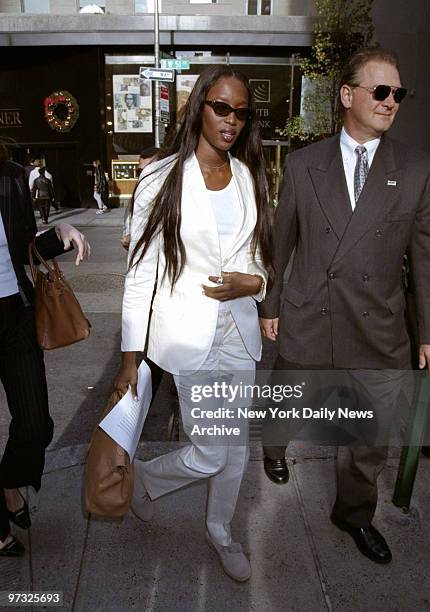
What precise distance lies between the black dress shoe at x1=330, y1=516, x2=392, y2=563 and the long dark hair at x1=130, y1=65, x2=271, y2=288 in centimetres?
143

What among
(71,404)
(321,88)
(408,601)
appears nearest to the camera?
(408,601)

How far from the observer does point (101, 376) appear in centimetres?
528

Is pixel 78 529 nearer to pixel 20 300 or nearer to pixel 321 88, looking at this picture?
pixel 20 300

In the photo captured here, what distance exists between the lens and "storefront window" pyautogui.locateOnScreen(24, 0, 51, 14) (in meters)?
22.4

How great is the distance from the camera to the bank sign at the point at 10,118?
23.5 m

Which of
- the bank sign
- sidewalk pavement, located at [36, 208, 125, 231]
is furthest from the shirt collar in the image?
the bank sign

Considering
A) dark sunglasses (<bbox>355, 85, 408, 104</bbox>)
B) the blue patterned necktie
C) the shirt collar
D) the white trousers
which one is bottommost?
the white trousers

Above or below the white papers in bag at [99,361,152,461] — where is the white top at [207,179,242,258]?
above

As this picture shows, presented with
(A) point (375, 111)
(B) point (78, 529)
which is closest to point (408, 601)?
(B) point (78, 529)

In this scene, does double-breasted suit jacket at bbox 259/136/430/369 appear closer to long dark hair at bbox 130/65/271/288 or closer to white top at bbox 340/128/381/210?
white top at bbox 340/128/381/210

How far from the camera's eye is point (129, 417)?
2.34 metres

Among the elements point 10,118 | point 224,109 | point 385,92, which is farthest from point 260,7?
point 224,109

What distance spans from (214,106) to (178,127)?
0.25 metres

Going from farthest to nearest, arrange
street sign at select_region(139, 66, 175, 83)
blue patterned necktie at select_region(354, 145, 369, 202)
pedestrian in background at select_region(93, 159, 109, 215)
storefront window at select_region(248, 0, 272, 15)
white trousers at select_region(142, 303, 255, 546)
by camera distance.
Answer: storefront window at select_region(248, 0, 272, 15)
pedestrian in background at select_region(93, 159, 109, 215)
street sign at select_region(139, 66, 175, 83)
blue patterned necktie at select_region(354, 145, 369, 202)
white trousers at select_region(142, 303, 255, 546)
